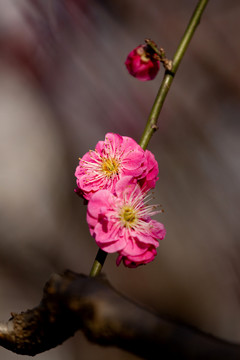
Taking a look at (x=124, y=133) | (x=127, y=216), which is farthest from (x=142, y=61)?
(x=124, y=133)

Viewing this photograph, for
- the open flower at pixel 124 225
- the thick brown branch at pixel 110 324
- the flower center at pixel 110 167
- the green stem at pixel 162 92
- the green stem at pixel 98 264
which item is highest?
the green stem at pixel 162 92

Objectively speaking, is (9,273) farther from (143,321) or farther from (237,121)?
(143,321)

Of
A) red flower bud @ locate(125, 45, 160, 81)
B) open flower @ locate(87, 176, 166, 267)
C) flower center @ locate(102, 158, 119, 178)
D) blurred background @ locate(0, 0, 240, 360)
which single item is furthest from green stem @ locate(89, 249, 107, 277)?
blurred background @ locate(0, 0, 240, 360)

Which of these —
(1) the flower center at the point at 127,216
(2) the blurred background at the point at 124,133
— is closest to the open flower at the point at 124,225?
(1) the flower center at the point at 127,216

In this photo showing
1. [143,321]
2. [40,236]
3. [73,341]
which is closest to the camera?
[143,321]

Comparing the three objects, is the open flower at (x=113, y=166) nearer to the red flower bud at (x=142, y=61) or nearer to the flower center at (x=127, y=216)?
the flower center at (x=127, y=216)

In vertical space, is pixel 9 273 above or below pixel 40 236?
below

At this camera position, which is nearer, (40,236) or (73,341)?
(73,341)

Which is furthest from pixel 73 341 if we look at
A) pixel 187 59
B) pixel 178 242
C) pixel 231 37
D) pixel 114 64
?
pixel 231 37

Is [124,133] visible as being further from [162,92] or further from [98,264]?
[98,264]
